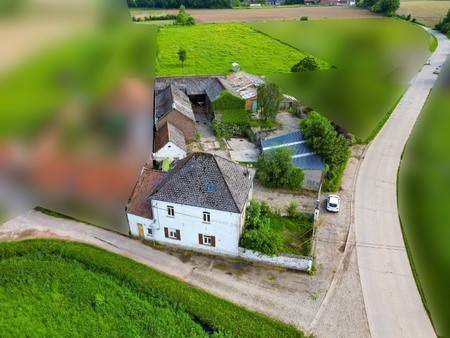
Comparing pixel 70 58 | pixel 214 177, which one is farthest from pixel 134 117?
pixel 214 177

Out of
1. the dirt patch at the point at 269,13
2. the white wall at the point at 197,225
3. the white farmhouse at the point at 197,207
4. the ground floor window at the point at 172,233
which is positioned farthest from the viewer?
the dirt patch at the point at 269,13

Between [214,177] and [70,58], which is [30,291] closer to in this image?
[214,177]

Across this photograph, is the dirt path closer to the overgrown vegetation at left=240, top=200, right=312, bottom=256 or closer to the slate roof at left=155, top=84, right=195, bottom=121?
the overgrown vegetation at left=240, top=200, right=312, bottom=256

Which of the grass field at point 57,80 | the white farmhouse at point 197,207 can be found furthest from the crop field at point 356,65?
the grass field at point 57,80

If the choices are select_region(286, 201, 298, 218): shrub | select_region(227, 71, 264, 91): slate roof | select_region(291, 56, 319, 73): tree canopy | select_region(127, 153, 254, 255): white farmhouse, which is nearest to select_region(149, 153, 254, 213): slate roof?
select_region(127, 153, 254, 255): white farmhouse

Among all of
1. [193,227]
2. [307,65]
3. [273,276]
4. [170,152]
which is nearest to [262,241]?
[273,276]

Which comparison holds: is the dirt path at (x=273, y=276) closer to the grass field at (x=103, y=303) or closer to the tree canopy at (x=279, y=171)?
the grass field at (x=103, y=303)

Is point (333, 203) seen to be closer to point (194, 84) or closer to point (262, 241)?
point (262, 241)
